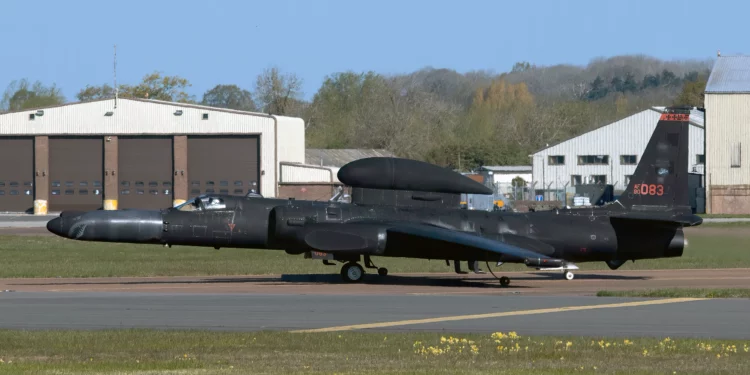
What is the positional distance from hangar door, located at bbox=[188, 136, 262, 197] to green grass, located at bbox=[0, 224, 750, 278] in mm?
32781

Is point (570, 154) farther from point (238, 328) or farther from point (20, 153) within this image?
point (238, 328)

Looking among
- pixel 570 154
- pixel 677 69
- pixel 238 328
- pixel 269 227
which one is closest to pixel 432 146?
pixel 570 154

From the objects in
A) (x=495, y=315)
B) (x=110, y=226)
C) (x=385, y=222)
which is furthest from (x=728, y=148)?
(x=495, y=315)

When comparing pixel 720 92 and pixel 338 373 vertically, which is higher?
pixel 720 92

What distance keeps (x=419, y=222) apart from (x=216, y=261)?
33.7 ft

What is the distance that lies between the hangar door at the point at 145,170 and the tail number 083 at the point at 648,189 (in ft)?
166

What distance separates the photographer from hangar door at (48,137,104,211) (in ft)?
242

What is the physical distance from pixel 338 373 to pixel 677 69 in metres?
149

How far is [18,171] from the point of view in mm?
74000

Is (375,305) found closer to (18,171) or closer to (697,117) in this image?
(18,171)

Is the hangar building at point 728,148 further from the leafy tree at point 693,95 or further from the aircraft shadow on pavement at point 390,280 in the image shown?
the leafy tree at point 693,95

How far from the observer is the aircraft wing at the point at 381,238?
25094mm

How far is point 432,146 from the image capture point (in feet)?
363

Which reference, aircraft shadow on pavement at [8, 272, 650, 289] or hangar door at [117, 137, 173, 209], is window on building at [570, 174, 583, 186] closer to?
hangar door at [117, 137, 173, 209]
